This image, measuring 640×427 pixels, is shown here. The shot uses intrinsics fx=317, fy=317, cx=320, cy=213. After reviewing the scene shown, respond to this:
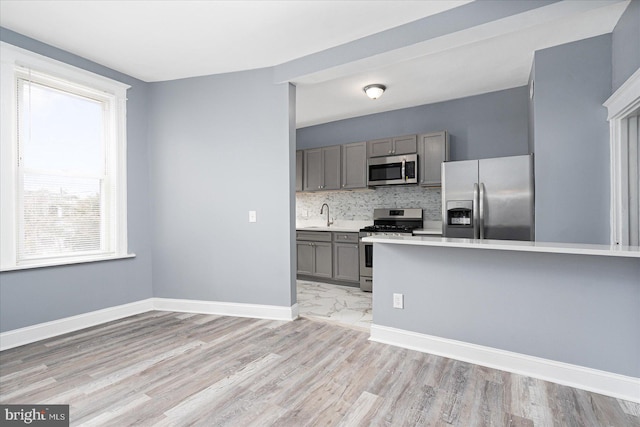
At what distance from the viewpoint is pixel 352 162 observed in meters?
5.00

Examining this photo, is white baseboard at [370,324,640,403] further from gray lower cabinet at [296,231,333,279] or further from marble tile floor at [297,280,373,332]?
gray lower cabinet at [296,231,333,279]

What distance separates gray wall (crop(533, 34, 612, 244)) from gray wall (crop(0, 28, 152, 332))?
4230mm

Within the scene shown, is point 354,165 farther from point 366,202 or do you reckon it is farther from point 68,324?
point 68,324

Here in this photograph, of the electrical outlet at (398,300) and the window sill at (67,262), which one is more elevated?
the window sill at (67,262)

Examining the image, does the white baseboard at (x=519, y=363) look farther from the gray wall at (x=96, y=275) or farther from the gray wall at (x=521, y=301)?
the gray wall at (x=96, y=275)

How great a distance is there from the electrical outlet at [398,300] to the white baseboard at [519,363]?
0.20m

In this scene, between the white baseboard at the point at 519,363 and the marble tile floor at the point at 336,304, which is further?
the marble tile floor at the point at 336,304

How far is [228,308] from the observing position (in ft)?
11.6

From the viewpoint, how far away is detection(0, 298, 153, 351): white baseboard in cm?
269

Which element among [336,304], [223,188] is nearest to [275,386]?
[336,304]

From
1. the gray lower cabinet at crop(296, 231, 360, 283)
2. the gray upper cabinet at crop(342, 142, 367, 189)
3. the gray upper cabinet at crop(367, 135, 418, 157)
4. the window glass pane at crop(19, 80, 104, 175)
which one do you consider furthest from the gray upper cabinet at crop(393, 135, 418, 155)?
the window glass pane at crop(19, 80, 104, 175)

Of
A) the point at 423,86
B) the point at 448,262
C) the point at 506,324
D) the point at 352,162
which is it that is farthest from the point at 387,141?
the point at 506,324

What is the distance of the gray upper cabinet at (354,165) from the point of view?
4.88 m

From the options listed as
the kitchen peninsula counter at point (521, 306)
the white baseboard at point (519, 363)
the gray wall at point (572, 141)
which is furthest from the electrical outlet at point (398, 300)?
the gray wall at point (572, 141)
